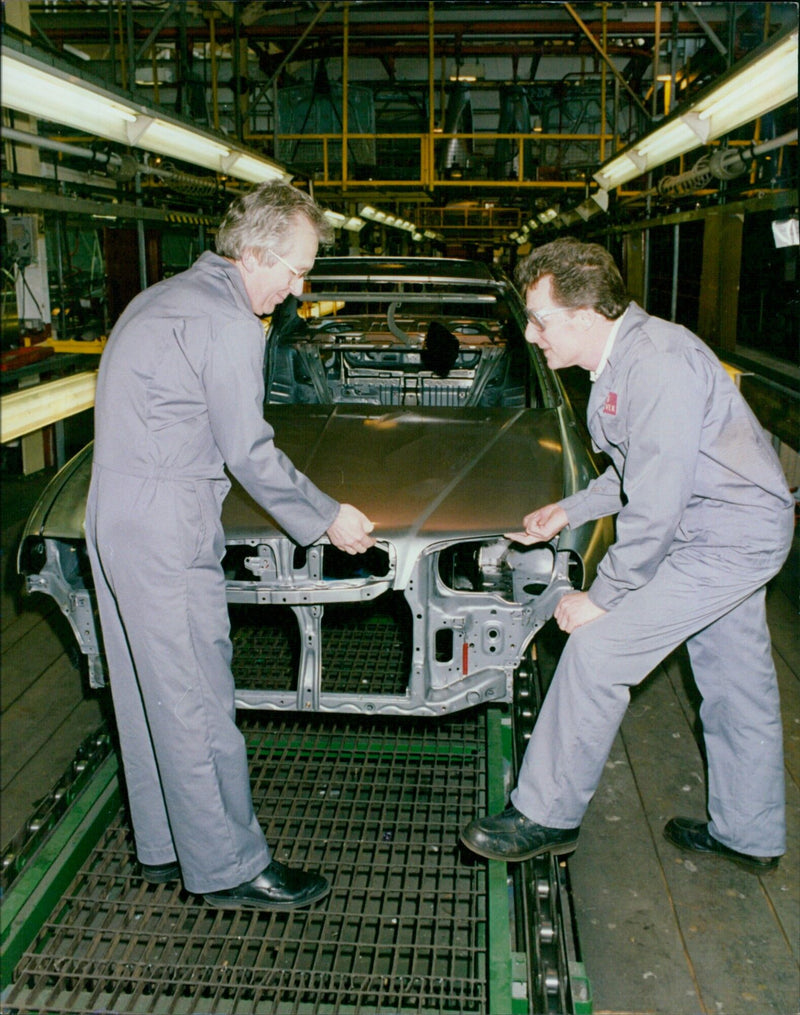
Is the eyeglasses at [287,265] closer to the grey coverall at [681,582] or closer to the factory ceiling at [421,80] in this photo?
the grey coverall at [681,582]

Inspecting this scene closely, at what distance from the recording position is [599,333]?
2.35 metres

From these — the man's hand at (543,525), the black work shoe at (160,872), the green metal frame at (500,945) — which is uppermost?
the man's hand at (543,525)

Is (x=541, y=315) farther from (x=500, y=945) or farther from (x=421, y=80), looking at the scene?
(x=421, y=80)

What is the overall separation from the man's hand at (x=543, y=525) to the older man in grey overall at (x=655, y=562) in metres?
0.29

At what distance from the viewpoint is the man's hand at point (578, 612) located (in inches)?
93.5

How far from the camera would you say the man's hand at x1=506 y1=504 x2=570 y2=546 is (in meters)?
2.74

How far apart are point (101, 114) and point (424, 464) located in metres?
1.65

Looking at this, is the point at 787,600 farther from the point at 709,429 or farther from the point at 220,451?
the point at 220,451

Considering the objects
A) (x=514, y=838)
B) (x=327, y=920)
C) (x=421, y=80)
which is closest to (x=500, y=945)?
(x=514, y=838)

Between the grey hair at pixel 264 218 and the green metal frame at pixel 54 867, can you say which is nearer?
the grey hair at pixel 264 218

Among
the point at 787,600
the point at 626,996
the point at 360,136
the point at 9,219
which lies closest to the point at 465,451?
the point at 626,996

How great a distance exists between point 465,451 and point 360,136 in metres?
6.42

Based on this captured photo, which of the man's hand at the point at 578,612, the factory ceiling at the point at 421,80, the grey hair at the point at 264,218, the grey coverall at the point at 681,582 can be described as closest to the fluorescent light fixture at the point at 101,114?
the grey hair at the point at 264,218

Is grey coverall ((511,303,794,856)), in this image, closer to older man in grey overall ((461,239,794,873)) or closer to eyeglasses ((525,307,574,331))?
older man in grey overall ((461,239,794,873))
